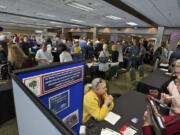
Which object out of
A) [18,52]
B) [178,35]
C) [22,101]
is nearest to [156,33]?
[178,35]

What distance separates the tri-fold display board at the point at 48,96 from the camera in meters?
0.35

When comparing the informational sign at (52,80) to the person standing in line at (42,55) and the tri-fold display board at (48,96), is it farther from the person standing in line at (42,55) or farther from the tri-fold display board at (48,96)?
the person standing in line at (42,55)

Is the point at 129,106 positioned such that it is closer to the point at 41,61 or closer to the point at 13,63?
the point at 13,63

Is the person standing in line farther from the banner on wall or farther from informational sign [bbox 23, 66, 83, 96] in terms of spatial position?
the banner on wall

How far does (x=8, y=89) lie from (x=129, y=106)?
2.20 meters

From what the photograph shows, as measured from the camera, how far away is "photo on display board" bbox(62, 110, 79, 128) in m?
0.80

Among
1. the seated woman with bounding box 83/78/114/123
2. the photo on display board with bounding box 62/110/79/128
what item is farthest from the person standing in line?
the photo on display board with bounding box 62/110/79/128

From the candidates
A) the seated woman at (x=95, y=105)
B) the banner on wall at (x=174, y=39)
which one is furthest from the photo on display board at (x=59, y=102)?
the banner on wall at (x=174, y=39)

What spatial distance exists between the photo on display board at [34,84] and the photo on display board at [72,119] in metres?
0.32

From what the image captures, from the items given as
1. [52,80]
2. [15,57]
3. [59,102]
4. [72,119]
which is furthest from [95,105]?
[15,57]

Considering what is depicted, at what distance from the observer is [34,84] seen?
1.90 ft

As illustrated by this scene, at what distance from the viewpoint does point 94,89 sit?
1491mm

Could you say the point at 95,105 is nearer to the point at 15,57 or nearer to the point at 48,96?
the point at 48,96

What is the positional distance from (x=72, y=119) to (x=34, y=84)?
1.44 ft
